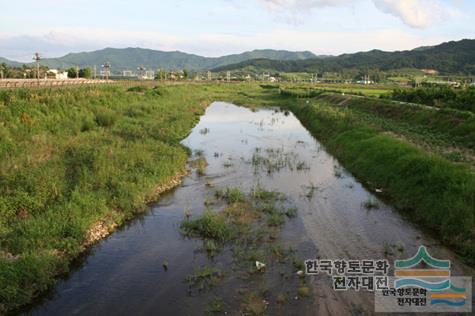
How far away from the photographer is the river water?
935 cm

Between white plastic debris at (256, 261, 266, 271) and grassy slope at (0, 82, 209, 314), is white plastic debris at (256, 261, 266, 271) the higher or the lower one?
the lower one

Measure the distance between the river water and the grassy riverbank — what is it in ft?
2.42

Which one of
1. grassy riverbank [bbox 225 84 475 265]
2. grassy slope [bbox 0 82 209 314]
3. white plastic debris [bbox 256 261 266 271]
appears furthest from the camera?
grassy riverbank [bbox 225 84 475 265]

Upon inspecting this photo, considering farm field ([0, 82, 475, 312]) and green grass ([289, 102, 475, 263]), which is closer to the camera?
farm field ([0, 82, 475, 312])

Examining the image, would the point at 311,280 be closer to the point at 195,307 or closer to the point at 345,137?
the point at 195,307

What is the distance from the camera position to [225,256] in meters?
11.7

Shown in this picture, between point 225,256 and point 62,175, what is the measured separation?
28.3ft

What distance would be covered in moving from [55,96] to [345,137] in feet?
73.0

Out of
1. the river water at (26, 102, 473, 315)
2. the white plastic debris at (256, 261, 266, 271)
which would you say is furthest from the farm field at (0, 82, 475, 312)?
the white plastic debris at (256, 261, 266, 271)

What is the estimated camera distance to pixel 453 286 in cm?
1003

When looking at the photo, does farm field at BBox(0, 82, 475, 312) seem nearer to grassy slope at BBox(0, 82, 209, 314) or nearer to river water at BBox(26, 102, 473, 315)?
grassy slope at BBox(0, 82, 209, 314)

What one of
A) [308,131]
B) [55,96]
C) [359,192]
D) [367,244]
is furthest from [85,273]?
[308,131]

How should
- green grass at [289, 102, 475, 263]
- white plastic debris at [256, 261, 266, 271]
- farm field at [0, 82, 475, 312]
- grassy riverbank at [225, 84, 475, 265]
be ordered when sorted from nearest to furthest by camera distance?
white plastic debris at [256, 261, 266, 271]
farm field at [0, 82, 475, 312]
green grass at [289, 102, 475, 263]
grassy riverbank at [225, 84, 475, 265]

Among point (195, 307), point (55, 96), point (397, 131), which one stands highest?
point (55, 96)
